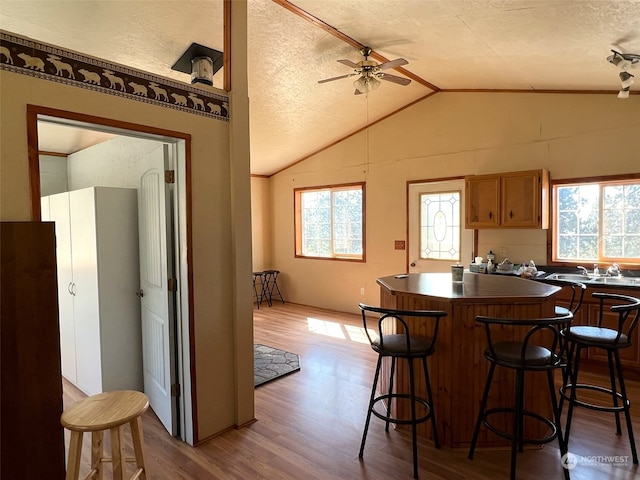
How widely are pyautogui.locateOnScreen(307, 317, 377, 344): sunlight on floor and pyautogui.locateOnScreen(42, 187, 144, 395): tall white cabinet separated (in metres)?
2.50

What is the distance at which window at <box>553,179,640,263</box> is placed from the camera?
4008mm

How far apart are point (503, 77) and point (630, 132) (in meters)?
1.37

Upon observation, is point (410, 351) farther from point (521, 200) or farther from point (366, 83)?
point (521, 200)

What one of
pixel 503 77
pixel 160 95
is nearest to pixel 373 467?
pixel 160 95

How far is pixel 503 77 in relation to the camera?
416 cm

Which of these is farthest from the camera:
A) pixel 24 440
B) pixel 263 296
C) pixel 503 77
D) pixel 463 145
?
pixel 263 296

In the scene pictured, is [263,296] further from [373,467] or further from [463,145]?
[373,467]

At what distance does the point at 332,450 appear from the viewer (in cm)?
247

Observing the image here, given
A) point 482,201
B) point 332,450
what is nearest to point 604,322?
point 482,201

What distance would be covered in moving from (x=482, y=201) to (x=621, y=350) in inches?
78.4

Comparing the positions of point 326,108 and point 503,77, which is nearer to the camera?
point 503,77

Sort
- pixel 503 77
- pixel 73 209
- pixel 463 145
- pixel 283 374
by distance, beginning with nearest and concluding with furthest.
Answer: pixel 73 209, pixel 283 374, pixel 503 77, pixel 463 145

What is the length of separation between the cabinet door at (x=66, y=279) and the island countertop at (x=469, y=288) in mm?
2811

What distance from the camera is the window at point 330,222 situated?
6297mm
